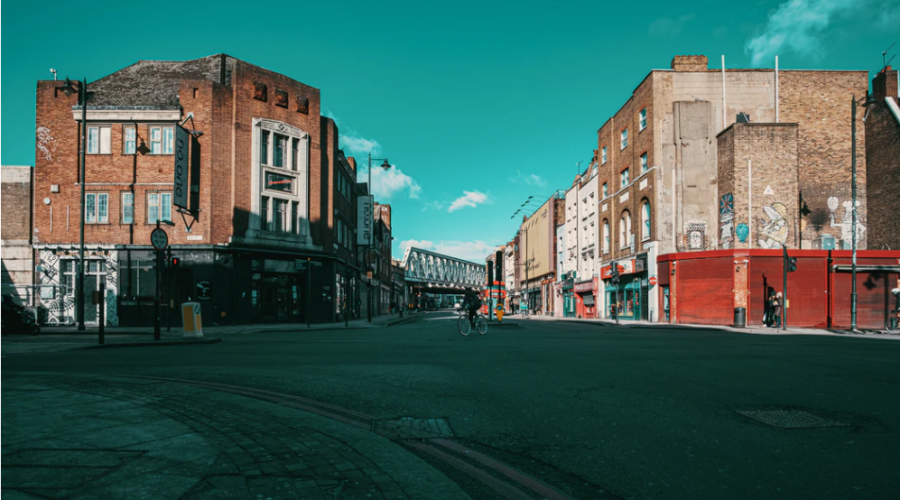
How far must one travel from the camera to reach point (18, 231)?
28.0 meters

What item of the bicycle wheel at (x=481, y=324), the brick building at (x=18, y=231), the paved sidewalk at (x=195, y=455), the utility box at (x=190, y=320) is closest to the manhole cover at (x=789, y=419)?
the paved sidewalk at (x=195, y=455)

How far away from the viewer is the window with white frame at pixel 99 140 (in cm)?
2805

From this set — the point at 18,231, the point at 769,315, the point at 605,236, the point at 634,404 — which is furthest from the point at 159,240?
the point at 605,236

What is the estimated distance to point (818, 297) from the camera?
93.6ft

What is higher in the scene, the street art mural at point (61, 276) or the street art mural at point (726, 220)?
the street art mural at point (726, 220)

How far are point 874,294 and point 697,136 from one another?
12508 mm

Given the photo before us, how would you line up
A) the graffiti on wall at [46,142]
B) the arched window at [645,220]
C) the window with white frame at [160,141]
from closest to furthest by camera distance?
the graffiti on wall at [46,142] → the window with white frame at [160,141] → the arched window at [645,220]

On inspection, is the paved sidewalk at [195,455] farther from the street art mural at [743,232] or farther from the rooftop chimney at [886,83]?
the rooftop chimney at [886,83]

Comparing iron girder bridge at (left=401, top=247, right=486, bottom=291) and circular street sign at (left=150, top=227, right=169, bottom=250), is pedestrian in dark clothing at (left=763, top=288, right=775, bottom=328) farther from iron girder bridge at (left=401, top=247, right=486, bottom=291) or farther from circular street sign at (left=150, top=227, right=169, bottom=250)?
iron girder bridge at (left=401, top=247, right=486, bottom=291)

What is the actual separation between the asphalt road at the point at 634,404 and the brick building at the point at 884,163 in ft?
76.3

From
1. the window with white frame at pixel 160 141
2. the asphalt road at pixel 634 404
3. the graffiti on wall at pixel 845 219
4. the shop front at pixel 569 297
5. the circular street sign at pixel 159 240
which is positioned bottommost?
the shop front at pixel 569 297

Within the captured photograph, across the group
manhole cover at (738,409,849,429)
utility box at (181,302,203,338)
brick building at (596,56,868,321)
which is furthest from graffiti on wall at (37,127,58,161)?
brick building at (596,56,868,321)

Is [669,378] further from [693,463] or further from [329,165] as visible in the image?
[329,165]

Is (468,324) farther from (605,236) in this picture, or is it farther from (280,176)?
(605,236)
